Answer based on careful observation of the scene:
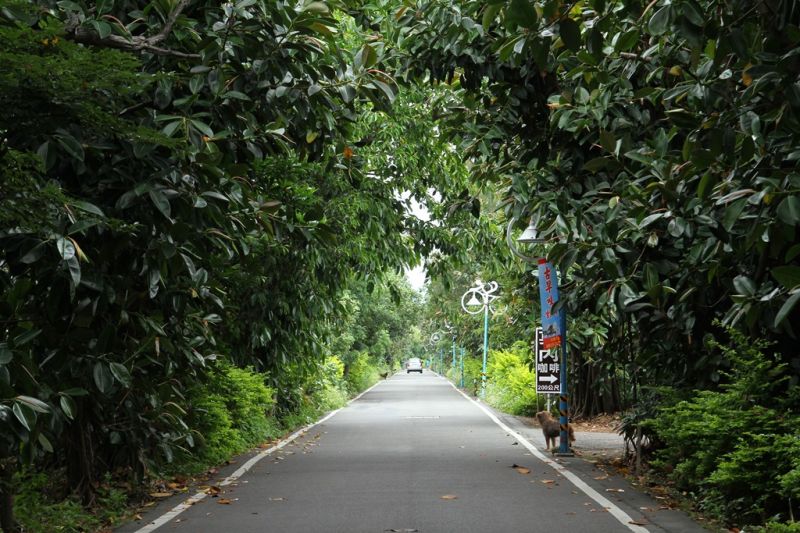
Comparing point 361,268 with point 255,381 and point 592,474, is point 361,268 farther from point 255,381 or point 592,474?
point 592,474

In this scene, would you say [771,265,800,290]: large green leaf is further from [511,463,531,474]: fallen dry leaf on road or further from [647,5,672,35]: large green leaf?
[511,463,531,474]: fallen dry leaf on road

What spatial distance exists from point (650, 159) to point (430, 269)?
418 inches

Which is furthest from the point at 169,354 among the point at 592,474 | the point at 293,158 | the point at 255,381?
the point at 255,381

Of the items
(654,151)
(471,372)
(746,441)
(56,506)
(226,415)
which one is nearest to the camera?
(746,441)

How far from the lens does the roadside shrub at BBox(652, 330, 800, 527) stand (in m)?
8.35

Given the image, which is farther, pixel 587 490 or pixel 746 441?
pixel 587 490

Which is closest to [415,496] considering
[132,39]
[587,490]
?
[587,490]

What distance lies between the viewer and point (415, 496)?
1133cm

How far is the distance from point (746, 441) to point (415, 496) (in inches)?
162

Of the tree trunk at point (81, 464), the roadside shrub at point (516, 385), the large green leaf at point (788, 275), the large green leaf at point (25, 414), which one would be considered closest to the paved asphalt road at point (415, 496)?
the tree trunk at point (81, 464)

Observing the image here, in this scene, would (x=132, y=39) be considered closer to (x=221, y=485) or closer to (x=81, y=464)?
(x=81, y=464)

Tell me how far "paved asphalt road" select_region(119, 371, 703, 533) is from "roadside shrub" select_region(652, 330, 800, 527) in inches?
20.0

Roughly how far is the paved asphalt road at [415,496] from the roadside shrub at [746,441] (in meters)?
0.51

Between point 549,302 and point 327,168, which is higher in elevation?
point 327,168
